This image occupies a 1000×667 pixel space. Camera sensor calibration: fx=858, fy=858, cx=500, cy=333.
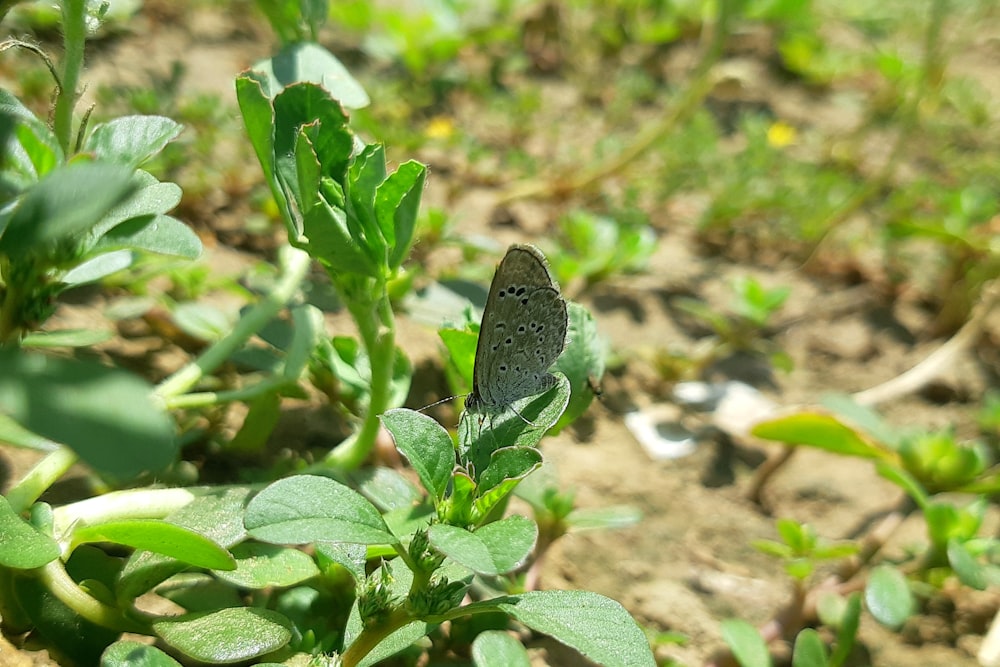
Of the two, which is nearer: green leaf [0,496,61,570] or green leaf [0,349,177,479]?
green leaf [0,349,177,479]

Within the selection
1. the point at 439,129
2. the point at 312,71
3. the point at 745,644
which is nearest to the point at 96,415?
the point at 312,71

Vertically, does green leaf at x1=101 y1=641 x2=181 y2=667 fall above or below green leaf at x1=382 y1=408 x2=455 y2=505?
below

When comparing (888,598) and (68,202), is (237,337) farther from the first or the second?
(888,598)

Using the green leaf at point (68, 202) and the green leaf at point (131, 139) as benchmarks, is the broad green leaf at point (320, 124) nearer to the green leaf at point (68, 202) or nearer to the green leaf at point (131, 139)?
the green leaf at point (131, 139)

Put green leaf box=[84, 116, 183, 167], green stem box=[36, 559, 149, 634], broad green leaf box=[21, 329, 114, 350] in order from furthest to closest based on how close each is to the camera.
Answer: broad green leaf box=[21, 329, 114, 350]
green leaf box=[84, 116, 183, 167]
green stem box=[36, 559, 149, 634]

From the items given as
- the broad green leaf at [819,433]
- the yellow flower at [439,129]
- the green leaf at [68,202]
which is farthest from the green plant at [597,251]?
the green leaf at [68,202]

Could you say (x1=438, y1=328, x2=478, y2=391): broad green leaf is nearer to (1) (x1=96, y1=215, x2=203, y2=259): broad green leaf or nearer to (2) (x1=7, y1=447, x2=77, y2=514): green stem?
(1) (x1=96, y1=215, x2=203, y2=259): broad green leaf

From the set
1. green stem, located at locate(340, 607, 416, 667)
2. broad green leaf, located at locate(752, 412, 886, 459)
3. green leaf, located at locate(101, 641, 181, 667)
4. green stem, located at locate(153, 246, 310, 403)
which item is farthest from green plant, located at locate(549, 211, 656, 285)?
green leaf, located at locate(101, 641, 181, 667)

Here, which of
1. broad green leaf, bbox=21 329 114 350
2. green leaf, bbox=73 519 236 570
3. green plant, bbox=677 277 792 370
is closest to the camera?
green leaf, bbox=73 519 236 570
